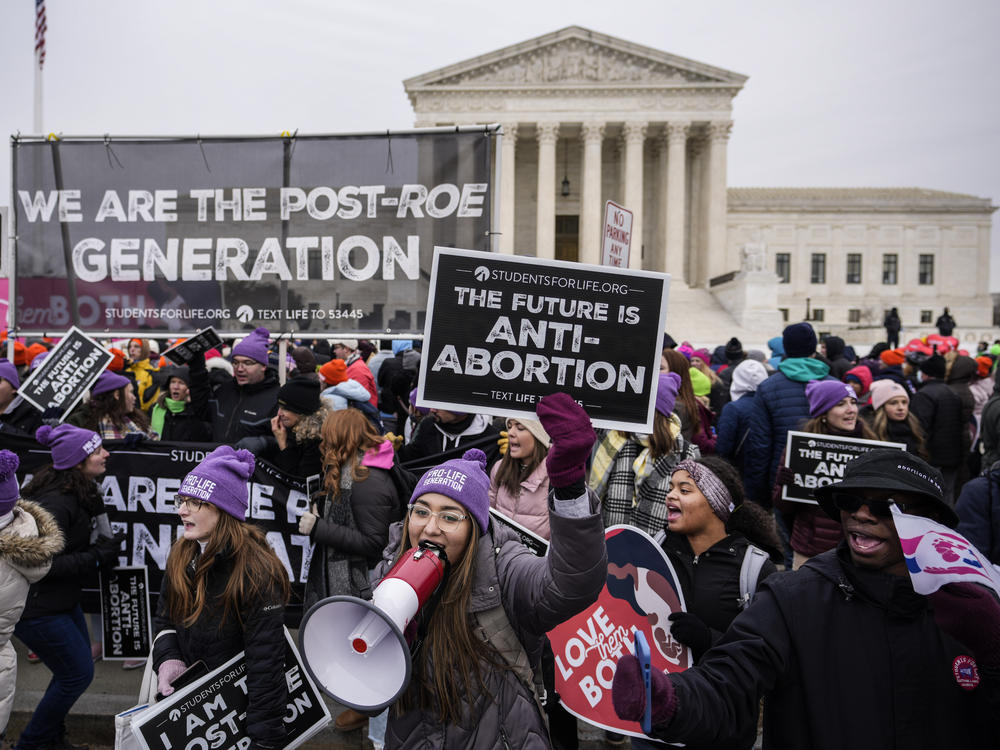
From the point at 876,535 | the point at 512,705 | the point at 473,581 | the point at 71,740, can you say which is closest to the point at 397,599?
the point at 473,581

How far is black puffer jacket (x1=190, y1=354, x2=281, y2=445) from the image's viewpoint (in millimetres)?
5059

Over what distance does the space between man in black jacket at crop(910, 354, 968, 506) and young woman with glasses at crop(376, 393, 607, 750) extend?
5.87 m

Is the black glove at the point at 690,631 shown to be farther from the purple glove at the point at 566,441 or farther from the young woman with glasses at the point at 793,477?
the young woman with glasses at the point at 793,477

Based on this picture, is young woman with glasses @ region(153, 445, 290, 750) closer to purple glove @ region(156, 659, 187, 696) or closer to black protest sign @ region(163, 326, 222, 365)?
purple glove @ region(156, 659, 187, 696)

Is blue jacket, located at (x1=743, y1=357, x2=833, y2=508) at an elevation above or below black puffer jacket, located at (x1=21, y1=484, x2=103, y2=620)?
above

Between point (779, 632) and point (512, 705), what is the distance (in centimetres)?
74

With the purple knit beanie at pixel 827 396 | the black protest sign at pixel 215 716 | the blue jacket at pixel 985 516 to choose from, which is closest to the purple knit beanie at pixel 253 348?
the black protest sign at pixel 215 716

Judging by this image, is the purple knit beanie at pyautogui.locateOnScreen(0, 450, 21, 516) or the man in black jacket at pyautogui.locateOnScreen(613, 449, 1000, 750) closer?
the man in black jacket at pyautogui.locateOnScreen(613, 449, 1000, 750)

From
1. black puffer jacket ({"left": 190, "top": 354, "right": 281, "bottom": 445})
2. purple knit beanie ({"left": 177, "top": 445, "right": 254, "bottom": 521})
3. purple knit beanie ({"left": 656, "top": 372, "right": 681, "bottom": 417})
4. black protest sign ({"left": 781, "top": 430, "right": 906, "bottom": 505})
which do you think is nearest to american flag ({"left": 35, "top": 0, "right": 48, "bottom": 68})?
black puffer jacket ({"left": 190, "top": 354, "right": 281, "bottom": 445})

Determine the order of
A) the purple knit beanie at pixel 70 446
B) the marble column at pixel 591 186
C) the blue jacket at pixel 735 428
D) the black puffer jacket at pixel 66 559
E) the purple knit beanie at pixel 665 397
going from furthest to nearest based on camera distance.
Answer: the marble column at pixel 591 186 → the blue jacket at pixel 735 428 → the purple knit beanie at pixel 665 397 → the purple knit beanie at pixel 70 446 → the black puffer jacket at pixel 66 559

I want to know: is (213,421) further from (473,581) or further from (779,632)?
(779,632)

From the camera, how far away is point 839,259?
5319cm

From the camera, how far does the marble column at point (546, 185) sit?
138ft

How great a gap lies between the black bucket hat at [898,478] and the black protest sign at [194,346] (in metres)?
4.49
